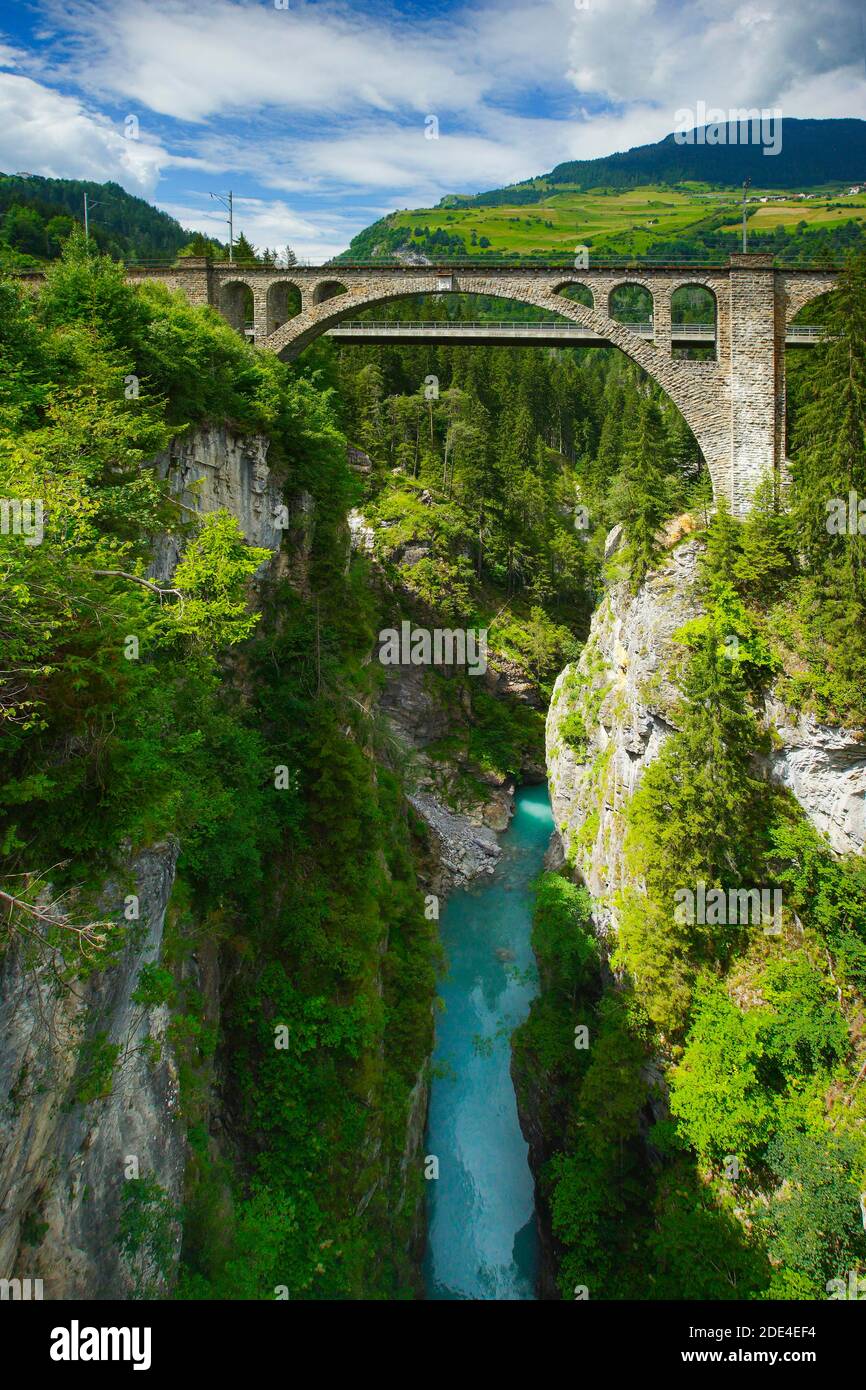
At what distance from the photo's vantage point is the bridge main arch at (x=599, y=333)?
2322cm

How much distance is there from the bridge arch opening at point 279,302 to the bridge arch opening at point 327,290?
901 millimetres

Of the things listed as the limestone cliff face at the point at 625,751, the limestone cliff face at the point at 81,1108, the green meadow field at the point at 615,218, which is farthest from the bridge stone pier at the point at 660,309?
the green meadow field at the point at 615,218

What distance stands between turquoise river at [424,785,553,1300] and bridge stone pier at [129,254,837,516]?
15.8 meters

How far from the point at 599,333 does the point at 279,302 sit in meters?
10.9

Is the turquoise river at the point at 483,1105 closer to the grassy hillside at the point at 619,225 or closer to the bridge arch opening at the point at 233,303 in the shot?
the bridge arch opening at the point at 233,303

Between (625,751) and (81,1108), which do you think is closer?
(81,1108)

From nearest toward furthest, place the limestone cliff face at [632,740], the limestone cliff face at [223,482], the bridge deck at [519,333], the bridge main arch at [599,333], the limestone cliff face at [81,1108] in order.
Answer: the limestone cliff face at [81,1108] → the limestone cliff face at [223,482] → the limestone cliff face at [632,740] → the bridge main arch at [599,333] → the bridge deck at [519,333]

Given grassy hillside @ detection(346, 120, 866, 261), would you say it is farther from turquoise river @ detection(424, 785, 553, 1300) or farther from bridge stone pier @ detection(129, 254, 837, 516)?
turquoise river @ detection(424, 785, 553, 1300)

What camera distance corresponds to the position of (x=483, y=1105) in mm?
22109

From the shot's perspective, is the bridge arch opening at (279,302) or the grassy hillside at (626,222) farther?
the grassy hillside at (626,222)

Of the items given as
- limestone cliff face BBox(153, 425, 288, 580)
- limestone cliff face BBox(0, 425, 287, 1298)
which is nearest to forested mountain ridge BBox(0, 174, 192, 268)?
limestone cliff face BBox(153, 425, 288, 580)

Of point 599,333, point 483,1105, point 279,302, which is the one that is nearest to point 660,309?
point 599,333

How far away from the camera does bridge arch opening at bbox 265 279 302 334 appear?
26453mm

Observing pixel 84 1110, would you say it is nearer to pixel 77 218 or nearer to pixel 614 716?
pixel 614 716
